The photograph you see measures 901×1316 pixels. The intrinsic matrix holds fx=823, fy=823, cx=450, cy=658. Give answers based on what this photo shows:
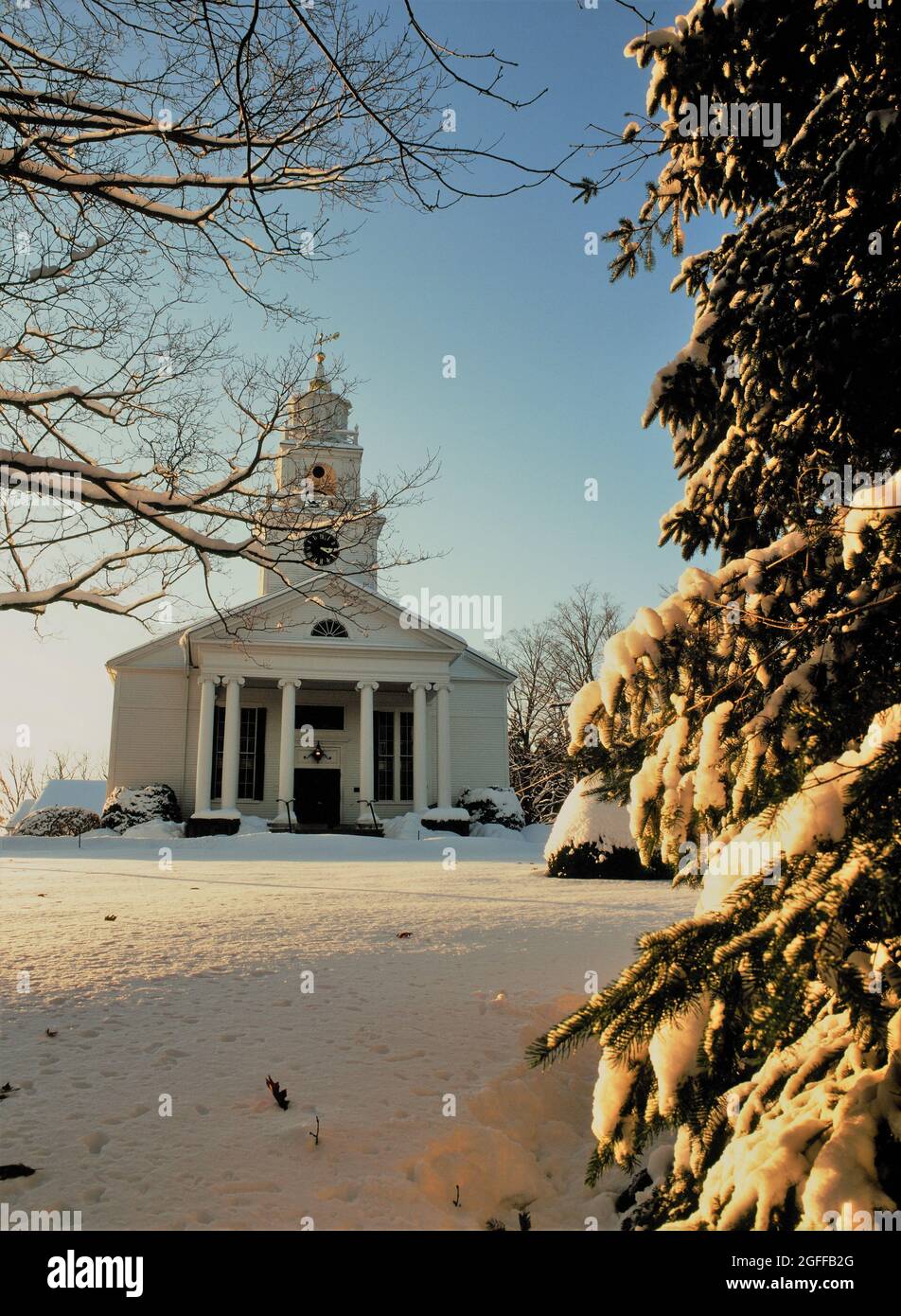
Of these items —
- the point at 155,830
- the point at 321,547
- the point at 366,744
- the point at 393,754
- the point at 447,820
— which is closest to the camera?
the point at 321,547

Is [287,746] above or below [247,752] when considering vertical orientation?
above

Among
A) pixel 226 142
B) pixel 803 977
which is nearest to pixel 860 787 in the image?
pixel 803 977

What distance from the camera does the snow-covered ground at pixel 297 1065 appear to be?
296cm

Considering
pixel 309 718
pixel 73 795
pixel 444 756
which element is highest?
A: pixel 309 718

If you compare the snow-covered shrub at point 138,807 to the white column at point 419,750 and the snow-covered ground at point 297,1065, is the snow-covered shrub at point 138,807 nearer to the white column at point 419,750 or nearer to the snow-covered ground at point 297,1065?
the white column at point 419,750

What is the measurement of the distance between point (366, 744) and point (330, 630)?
3.77 meters

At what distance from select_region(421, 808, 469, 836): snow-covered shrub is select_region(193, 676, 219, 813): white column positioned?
244 inches

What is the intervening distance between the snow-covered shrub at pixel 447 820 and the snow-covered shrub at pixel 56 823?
9035 millimetres

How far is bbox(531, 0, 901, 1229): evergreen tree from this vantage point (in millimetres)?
1810

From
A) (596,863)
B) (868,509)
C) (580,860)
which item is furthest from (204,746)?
(868,509)

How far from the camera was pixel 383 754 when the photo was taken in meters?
27.1

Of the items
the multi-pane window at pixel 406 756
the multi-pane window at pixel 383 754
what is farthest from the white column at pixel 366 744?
the multi-pane window at pixel 406 756

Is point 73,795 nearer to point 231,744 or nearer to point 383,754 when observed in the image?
point 231,744
